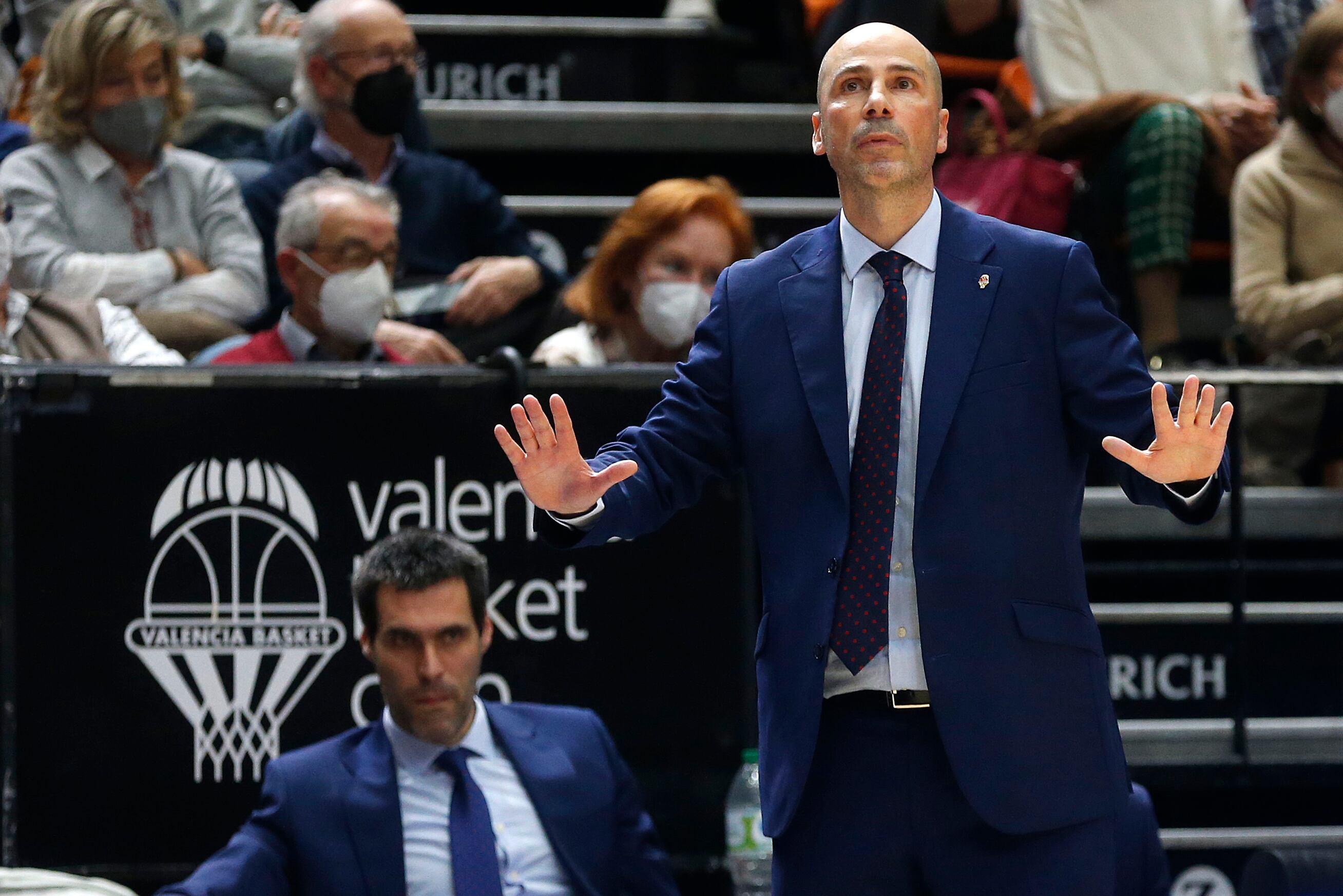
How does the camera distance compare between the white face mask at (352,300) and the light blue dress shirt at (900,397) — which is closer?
the light blue dress shirt at (900,397)

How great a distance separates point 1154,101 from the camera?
5293mm

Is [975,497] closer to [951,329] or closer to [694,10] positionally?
[951,329]

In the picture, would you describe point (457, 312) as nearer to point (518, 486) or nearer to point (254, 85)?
point (518, 486)

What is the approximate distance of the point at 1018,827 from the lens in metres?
2.06

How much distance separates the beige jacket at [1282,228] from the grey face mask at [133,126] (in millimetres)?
2885

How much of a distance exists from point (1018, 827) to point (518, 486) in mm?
1906

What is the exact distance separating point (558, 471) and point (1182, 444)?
0.70 metres

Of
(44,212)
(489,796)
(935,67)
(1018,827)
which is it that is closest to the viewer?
(1018,827)

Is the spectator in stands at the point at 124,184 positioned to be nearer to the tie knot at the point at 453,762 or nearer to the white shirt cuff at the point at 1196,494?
the tie knot at the point at 453,762

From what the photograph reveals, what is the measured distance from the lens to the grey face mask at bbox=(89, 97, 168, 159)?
4.86 m

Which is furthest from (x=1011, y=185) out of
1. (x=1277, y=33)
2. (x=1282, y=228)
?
(x=1277, y=33)

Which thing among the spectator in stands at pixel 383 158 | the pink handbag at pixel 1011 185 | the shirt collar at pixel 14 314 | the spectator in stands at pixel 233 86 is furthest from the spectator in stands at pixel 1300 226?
the shirt collar at pixel 14 314

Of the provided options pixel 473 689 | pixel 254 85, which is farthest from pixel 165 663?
pixel 254 85

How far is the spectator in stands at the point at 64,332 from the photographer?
4.21 meters
